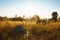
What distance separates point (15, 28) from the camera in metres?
12.4

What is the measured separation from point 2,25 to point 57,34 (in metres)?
3.20

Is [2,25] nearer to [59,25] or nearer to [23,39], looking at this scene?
[23,39]

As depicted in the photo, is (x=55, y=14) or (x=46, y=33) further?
(x=55, y=14)

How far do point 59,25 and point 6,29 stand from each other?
328cm

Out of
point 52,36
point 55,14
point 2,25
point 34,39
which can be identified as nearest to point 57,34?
point 52,36

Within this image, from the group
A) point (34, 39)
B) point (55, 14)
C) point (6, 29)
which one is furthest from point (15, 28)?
point (55, 14)

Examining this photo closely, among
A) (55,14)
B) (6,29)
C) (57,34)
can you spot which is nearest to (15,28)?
(6,29)

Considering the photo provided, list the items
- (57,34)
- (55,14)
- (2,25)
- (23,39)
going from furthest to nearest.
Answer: (55,14) < (2,25) < (57,34) < (23,39)

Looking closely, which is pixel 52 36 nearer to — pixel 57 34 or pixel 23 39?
pixel 57 34

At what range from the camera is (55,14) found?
24.2 metres

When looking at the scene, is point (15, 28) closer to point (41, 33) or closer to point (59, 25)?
point (41, 33)

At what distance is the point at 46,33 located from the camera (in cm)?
1242

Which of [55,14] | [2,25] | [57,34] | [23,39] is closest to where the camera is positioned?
[23,39]

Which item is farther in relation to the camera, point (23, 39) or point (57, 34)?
point (57, 34)
